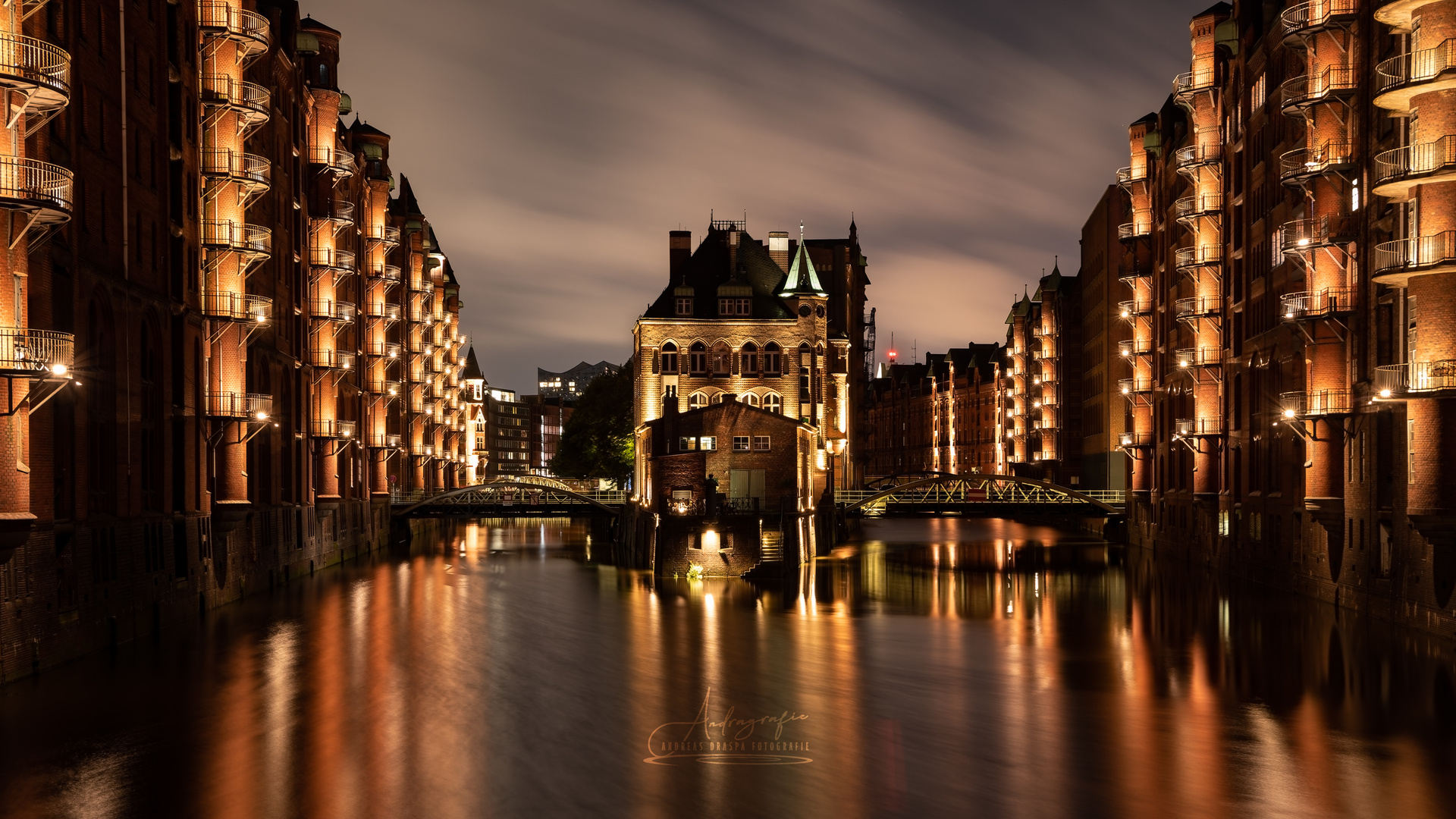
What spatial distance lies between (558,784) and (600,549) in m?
68.6

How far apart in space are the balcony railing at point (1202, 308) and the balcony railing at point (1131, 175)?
16.2 meters

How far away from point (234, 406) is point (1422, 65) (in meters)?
40.1

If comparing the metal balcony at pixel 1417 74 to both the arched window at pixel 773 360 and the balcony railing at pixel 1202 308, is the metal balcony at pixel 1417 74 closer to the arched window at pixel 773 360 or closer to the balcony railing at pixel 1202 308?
the balcony railing at pixel 1202 308

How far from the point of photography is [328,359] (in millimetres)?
69625

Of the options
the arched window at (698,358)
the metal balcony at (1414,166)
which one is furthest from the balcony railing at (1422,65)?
the arched window at (698,358)

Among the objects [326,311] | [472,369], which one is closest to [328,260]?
[326,311]

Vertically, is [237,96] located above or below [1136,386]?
above

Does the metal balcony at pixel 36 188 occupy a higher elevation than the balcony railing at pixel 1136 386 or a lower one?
higher

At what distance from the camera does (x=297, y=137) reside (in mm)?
66125

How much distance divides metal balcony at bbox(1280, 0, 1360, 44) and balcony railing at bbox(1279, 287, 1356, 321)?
880 centimetres

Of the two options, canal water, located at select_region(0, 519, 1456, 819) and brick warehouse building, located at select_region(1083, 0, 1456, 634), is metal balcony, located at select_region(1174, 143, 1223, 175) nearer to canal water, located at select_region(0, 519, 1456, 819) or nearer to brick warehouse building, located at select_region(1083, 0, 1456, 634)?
brick warehouse building, located at select_region(1083, 0, 1456, 634)

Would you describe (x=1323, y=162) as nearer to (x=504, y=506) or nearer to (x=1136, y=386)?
(x=1136, y=386)

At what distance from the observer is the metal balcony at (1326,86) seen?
45.0 metres

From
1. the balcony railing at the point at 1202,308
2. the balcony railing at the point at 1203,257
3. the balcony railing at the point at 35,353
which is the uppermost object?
the balcony railing at the point at 1203,257
